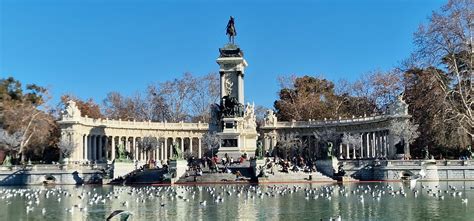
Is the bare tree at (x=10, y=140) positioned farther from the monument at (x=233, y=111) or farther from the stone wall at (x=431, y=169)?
the stone wall at (x=431, y=169)

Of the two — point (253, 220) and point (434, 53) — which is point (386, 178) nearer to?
point (434, 53)

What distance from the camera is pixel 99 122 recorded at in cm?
8469

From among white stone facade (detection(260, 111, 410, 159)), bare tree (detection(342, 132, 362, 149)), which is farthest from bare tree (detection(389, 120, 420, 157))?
bare tree (detection(342, 132, 362, 149))

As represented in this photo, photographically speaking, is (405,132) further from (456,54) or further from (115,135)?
(115,135)

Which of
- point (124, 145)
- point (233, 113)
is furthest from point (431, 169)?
point (124, 145)

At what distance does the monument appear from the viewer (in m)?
67.9

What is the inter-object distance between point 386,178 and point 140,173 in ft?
75.3

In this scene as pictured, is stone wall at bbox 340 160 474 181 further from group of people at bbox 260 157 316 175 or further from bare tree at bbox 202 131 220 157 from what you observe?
bare tree at bbox 202 131 220 157

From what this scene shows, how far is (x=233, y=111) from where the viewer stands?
6906cm

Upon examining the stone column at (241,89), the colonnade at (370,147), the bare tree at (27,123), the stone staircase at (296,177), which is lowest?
the stone staircase at (296,177)

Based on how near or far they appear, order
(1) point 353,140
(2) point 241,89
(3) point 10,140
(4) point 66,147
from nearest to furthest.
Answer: (3) point 10,140 → (2) point 241,89 → (4) point 66,147 → (1) point 353,140

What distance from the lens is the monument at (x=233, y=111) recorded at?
2675 inches

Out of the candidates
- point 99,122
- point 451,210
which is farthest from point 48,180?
point 451,210

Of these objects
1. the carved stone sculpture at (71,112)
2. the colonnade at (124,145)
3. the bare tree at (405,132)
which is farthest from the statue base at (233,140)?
the carved stone sculpture at (71,112)
